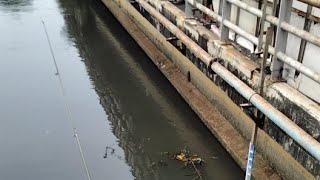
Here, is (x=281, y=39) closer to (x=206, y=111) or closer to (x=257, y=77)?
(x=257, y=77)

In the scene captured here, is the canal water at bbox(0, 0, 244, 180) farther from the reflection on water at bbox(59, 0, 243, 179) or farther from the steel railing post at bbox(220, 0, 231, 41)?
the steel railing post at bbox(220, 0, 231, 41)

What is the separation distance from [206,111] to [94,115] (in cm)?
198

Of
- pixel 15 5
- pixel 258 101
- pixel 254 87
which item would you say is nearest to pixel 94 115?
pixel 254 87

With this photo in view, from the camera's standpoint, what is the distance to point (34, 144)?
653 cm

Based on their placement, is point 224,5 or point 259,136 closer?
point 259,136

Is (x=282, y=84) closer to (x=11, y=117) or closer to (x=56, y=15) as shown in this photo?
(x=11, y=117)

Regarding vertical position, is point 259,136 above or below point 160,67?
above

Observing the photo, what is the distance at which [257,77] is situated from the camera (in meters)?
5.13

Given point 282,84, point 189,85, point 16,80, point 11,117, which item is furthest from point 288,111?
point 16,80

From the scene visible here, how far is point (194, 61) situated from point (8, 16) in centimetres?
808

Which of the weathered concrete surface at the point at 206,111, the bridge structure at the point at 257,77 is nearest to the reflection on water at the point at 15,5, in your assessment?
the weathered concrete surface at the point at 206,111

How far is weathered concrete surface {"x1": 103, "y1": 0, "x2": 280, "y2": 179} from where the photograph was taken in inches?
203

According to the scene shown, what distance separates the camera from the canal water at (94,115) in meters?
6.01

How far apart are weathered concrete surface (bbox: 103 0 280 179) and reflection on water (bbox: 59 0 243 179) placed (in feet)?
0.88
